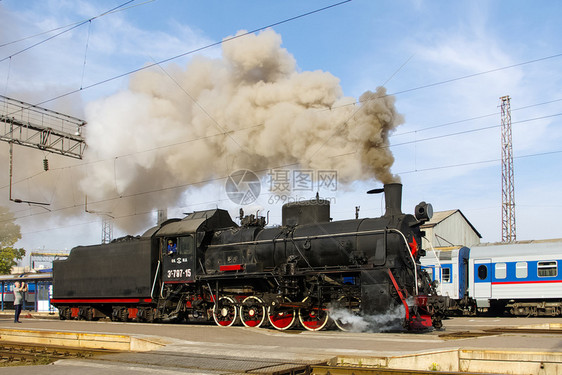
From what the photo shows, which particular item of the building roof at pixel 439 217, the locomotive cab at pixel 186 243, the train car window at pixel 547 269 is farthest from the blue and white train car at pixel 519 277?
the building roof at pixel 439 217

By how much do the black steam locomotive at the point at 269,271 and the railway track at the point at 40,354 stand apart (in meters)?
4.47

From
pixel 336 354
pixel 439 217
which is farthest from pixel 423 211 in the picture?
pixel 439 217

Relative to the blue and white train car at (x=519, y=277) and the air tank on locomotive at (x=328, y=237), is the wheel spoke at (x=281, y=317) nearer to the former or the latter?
the air tank on locomotive at (x=328, y=237)

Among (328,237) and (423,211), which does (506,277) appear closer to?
(423,211)

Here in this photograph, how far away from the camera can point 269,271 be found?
43.2ft

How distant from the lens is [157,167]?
19641mm

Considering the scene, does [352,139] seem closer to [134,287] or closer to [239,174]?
[239,174]

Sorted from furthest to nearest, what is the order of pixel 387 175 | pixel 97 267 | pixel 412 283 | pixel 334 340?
pixel 97 267 < pixel 387 175 < pixel 412 283 < pixel 334 340

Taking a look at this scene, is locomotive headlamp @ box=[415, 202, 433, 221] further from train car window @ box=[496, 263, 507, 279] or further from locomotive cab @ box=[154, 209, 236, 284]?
train car window @ box=[496, 263, 507, 279]

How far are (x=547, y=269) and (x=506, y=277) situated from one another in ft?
4.54

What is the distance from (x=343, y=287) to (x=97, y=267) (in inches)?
359

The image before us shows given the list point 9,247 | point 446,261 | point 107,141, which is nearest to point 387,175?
point 446,261

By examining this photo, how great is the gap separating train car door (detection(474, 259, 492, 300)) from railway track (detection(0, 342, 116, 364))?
1404cm

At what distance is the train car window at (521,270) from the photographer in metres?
18.4
